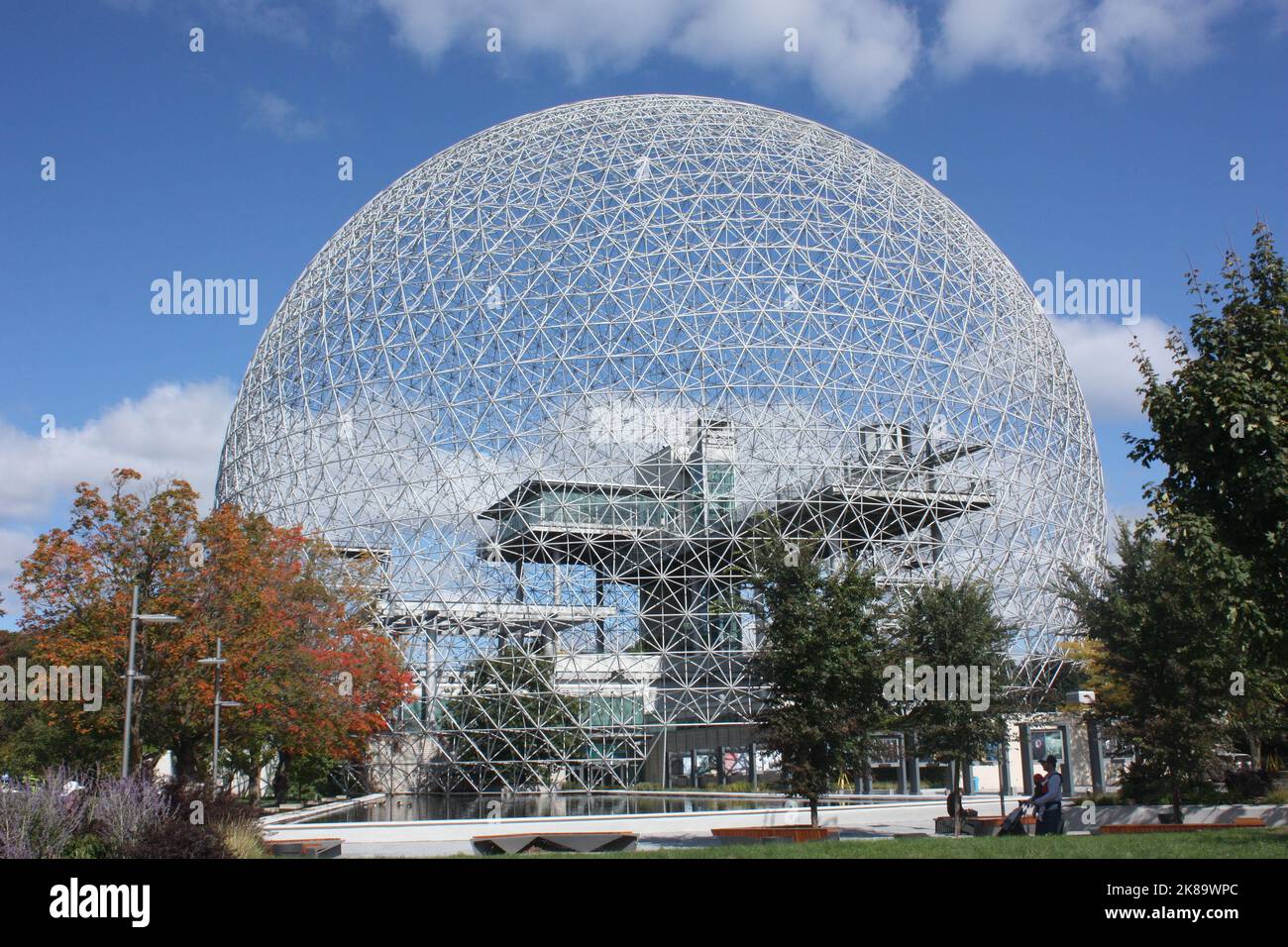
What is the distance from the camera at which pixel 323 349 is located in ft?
133

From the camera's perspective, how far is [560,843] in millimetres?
16766

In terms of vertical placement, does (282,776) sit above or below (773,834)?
below

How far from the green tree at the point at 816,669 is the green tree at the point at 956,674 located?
0.98 metres

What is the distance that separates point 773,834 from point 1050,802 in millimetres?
5270

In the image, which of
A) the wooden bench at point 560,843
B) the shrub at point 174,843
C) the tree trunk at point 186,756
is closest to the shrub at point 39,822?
the shrub at point 174,843

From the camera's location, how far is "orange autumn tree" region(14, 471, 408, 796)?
861 inches

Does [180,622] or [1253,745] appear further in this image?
[1253,745]

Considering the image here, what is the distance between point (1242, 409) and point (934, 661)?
37.8 ft

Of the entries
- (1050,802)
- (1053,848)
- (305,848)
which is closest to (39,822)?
(305,848)

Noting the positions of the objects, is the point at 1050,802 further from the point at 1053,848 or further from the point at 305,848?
the point at 305,848

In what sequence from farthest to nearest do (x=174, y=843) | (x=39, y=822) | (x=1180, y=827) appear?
(x=1180, y=827), (x=39, y=822), (x=174, y=843)

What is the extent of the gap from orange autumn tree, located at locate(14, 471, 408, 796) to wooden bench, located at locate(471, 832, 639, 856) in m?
7.77
